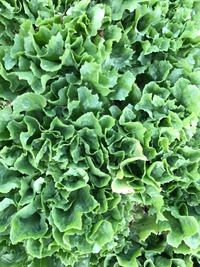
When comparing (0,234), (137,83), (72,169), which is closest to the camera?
(72,169)

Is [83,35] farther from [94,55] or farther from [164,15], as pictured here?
[164,15]

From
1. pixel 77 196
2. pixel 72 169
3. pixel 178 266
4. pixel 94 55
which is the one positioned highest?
pixel 94 55

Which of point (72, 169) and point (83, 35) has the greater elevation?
point (83, 35)

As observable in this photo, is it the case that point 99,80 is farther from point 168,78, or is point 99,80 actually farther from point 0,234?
point 0,234

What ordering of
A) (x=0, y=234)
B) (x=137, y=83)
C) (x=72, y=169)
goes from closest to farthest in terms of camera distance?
(x=72, y=169) < (x=0, y=234) < (x=137, y=83)

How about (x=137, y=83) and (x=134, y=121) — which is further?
(x=137, y=83)

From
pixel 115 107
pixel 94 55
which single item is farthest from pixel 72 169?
pixel 94 55
